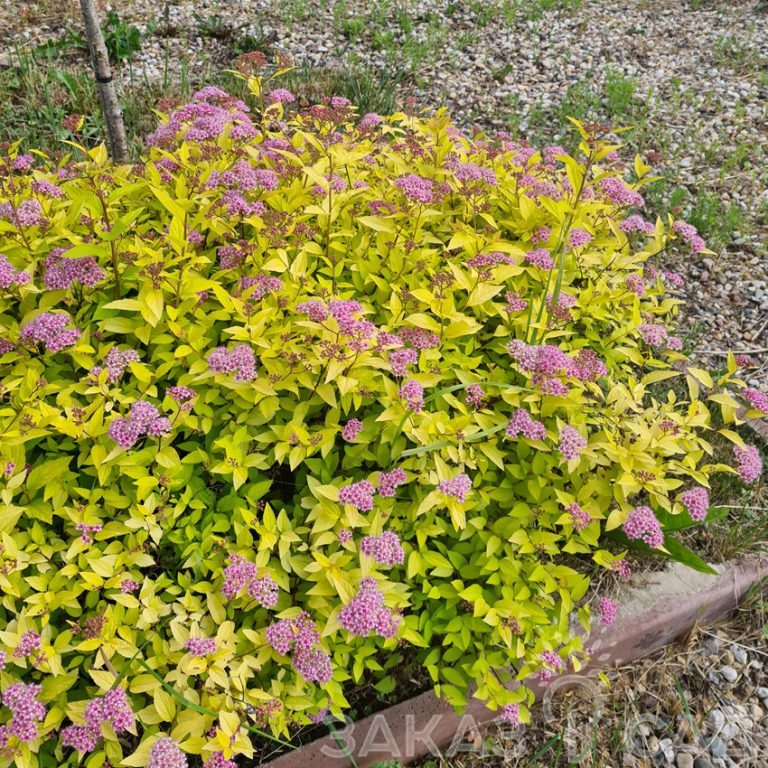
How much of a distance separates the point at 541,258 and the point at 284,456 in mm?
909

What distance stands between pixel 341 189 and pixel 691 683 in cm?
183

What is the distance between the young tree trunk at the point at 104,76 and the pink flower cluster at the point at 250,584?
6.16ft

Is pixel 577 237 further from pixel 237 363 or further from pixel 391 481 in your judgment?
pixel 237 363

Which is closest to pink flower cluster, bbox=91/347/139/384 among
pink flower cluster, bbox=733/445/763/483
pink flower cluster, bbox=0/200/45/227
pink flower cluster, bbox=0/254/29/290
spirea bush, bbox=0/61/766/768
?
spirea bush, bbox=0/61/766/768

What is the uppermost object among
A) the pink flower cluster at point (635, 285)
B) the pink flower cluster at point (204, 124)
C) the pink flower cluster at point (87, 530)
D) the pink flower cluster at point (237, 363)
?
the pink flower cluster at point (204, 124)

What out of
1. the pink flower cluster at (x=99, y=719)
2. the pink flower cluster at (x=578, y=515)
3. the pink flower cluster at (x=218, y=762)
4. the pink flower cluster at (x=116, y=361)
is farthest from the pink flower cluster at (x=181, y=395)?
the pink flower cluster at (x=578, y=515)

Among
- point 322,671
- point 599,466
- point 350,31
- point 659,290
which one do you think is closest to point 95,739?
point 322,671

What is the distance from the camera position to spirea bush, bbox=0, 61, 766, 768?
4.52ft

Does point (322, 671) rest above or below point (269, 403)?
below

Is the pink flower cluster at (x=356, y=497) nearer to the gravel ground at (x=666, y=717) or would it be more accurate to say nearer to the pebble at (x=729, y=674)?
the gravel ground at (x=666, y=717)

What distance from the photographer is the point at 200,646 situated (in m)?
1.32

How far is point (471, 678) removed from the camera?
162 cm

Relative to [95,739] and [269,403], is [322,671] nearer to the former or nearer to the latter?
[95,739]

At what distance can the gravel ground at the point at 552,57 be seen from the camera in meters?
3.71
